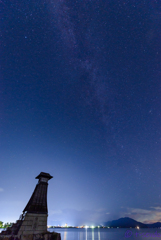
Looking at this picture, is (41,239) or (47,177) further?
(47,177)

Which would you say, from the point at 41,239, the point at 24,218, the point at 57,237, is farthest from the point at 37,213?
the point at 57,237

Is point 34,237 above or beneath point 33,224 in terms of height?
beneath

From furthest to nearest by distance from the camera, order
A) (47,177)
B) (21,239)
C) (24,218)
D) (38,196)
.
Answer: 1. (47,177)
2. (38,196)
3. (24,218)
4. (21,239)

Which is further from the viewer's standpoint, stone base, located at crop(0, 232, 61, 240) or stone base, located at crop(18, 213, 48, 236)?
stone base, located at crop(18, 213, 48, 236)

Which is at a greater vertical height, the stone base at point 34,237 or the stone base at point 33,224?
the stone base at point 33,224

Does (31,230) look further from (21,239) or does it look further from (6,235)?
(6,235)

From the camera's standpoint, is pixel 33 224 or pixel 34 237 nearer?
pixel 34 237

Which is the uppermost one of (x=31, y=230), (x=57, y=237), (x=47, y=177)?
(x=47, y=177)

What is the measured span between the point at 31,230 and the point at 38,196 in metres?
4.91

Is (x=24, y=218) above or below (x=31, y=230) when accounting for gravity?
above

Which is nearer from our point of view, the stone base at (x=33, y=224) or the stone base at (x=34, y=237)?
the stone base at (x=34, y=237)

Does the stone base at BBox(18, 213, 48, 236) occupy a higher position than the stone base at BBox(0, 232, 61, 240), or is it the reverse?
the stone base at BBox(18, 213, 48, 236)

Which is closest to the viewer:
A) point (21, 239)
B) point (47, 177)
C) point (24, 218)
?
point (21, 239)

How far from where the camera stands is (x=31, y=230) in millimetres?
20484
